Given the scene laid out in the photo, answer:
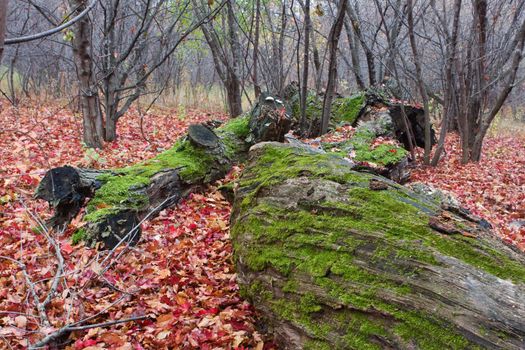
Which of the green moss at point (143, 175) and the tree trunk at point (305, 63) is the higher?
the tree trunk at point (305, 63)

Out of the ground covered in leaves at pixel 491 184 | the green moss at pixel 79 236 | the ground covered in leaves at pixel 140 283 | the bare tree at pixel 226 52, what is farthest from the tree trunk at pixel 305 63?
the green moss at pixel 79 236

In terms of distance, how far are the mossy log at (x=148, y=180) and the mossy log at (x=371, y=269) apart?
1263 mm

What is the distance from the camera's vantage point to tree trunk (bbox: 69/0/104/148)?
774 cm

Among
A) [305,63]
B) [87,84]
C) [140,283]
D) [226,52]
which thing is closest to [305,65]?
[305,63]

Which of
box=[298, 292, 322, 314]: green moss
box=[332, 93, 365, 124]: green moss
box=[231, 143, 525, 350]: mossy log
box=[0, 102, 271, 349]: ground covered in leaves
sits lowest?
box=[0, 102, 271, 349]: ground covered in leaves

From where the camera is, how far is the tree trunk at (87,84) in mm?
7742

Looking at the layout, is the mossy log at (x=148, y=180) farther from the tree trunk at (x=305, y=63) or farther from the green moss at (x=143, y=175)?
the tree trunk at (x=305, y=63)

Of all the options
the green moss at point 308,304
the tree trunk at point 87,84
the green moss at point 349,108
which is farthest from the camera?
the green moss at point 349,108

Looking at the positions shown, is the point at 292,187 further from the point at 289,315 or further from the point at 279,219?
the point at 289,315

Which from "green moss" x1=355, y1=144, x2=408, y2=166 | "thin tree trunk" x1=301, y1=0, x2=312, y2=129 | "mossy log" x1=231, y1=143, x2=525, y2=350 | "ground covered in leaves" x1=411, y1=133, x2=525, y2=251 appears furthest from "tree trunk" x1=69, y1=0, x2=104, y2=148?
"ground covered in leaves" x1=411, y1=133, x2=525, y2=251

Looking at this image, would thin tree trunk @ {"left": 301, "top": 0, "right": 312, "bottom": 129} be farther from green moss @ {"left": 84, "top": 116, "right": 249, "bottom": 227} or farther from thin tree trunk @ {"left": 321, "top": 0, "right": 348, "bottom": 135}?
green moss @ {"left": 84, "top": 116, "right": 249, "bottom": 227}

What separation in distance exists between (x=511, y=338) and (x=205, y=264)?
2.83 m

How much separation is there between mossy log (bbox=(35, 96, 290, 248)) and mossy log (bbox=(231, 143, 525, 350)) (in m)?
1.26

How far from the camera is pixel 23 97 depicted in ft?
49.0
